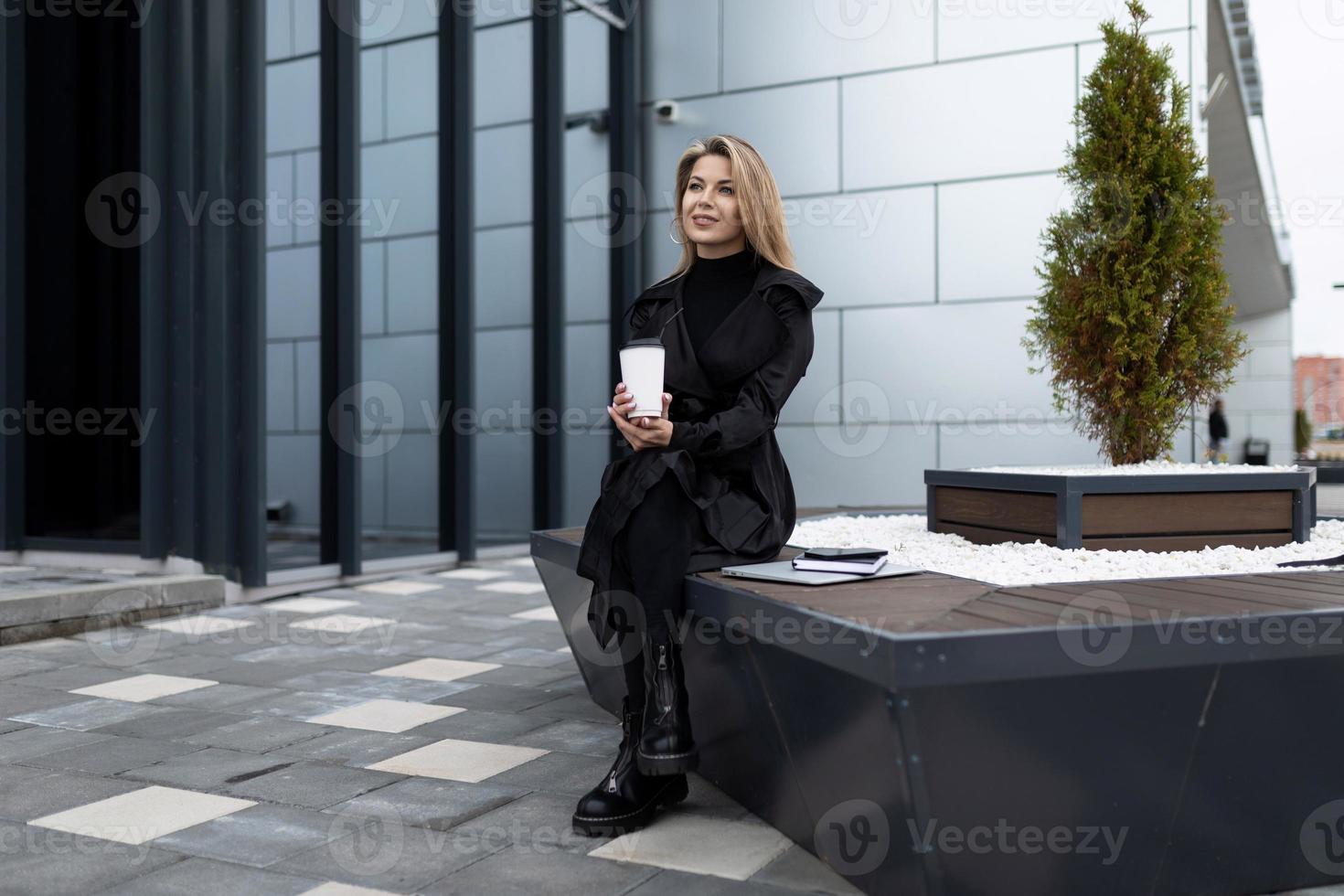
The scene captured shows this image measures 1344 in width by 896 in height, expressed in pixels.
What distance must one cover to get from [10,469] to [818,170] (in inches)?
216

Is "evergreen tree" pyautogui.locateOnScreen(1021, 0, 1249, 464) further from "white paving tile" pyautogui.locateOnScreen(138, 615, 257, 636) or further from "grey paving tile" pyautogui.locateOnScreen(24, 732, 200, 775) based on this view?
"white paving tile" pyautogui.locateOnScreen(138, 615, 257, 636)

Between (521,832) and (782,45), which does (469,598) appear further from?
(782,45)

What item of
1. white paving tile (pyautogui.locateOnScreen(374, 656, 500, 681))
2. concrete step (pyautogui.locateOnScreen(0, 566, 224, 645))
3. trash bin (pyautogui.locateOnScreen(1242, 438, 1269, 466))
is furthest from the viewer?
trash bin (pyautogui.locateOnScreen(1242, 438, 1269, 466))

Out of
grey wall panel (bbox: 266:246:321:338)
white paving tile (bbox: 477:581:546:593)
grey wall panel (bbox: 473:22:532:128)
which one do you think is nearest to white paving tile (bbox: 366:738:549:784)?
white paving tile (bbox: 477:581:546:593)

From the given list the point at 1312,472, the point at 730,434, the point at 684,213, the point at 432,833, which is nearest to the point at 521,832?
the point at 432,833

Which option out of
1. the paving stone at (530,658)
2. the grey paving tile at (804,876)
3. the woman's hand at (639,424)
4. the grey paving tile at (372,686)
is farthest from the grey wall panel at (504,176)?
the grey paving tile at (804,876)

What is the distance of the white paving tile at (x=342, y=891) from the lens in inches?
83.1

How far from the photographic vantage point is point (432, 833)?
2465mm

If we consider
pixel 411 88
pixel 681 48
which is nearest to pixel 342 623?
pixel 411 88

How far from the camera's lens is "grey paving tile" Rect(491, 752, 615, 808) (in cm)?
283

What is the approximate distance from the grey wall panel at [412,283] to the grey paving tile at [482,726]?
17.6ft

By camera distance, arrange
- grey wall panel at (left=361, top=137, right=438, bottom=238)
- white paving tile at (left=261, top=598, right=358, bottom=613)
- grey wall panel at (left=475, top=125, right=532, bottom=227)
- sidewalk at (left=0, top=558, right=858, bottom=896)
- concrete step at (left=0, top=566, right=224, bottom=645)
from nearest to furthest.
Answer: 1. sidewalk at (left=0, top=558, right=858, bottom=896)
2. concrete step at (left=0, top=566, right=224, bottom=645)
3. white paving tile at (left=261, top=598, right=358, bottom=613)
4. grey wall panel at (left=361, top=137, right=438, bottom=238)
5. grey wall panel at (left=475, top=125, right=532, bottom=227)

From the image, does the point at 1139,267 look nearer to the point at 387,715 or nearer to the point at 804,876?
the point at 804,876

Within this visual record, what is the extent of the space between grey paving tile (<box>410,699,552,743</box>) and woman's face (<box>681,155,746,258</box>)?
5.14 ft
